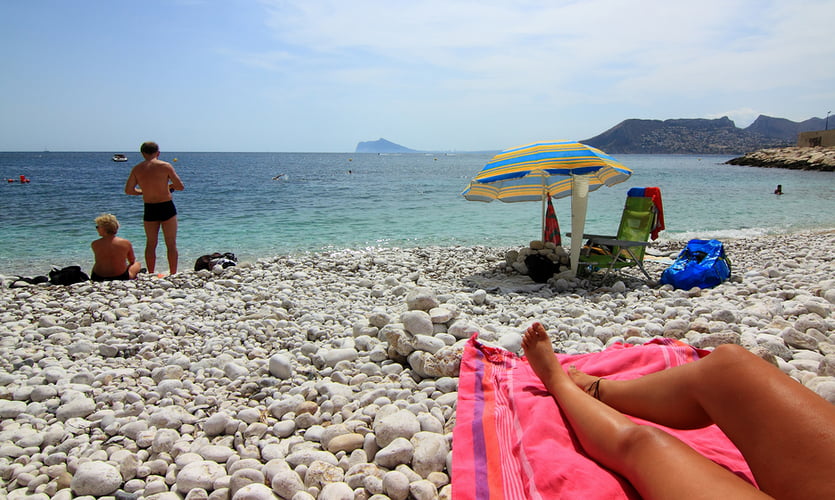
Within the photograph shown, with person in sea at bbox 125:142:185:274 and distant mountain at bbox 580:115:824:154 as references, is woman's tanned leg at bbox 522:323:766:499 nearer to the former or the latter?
person in sea at bbox 125:142:185:274

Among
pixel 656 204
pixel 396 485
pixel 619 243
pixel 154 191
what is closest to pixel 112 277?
pixel 154 191

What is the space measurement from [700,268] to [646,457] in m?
4.98

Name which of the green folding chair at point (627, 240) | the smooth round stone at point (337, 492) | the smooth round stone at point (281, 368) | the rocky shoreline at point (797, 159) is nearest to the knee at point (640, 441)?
the smooth round stone at point (337, 492)

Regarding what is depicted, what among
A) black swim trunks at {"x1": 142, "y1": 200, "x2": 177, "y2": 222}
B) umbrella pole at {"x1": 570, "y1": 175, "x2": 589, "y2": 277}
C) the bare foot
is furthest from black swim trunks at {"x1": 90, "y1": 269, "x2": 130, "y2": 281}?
the bare foot

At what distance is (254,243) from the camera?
1173 cm

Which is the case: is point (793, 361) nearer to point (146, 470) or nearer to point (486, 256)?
point (146, 470)

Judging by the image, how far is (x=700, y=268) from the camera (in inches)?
226

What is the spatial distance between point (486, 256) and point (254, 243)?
599cm

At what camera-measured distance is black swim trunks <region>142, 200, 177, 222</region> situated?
730 centimetres

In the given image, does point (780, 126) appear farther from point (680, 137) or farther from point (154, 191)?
point (154, 191)

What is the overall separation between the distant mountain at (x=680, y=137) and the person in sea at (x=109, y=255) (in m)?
137

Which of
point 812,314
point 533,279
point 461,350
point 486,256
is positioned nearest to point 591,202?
point 486,256

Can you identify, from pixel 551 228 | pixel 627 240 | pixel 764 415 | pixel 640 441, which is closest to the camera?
pixel 764 415

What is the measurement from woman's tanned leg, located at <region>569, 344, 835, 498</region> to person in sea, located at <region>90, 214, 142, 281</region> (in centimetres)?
728
